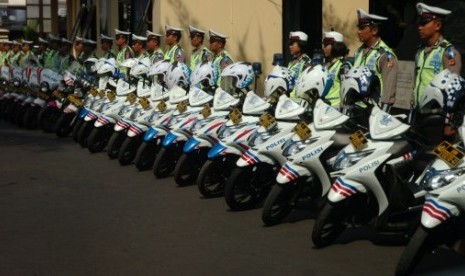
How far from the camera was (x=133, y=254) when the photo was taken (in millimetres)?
6160

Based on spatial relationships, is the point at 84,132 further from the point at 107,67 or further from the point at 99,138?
the point at 107,67

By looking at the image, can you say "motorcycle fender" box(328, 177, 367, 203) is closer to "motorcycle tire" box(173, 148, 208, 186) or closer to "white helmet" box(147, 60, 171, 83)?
"motorcycle tire" box(173, 148, 208, 186)

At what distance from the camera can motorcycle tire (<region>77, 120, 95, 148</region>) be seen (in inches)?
493

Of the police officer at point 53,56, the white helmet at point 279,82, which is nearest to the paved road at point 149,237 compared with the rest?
the white helmet at point 279,82

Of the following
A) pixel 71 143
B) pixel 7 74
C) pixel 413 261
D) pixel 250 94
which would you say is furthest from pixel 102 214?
pixel 7 74

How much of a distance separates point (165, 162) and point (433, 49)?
364 centimetres

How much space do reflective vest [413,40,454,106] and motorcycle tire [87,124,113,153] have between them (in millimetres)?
5475

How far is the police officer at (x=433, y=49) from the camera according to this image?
23.0ft

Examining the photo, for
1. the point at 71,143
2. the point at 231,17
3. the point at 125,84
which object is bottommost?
the point at 71,143

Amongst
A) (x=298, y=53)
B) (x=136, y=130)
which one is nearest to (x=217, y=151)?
(x=298, y=53)

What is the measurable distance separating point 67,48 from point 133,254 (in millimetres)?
10106

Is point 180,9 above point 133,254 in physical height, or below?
above

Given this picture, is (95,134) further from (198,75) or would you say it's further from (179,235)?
(179,235)

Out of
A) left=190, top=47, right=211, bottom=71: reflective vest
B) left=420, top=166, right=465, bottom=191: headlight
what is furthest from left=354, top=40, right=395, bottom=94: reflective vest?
left=190, top=47, right=211, bottom=71: reflective vest
